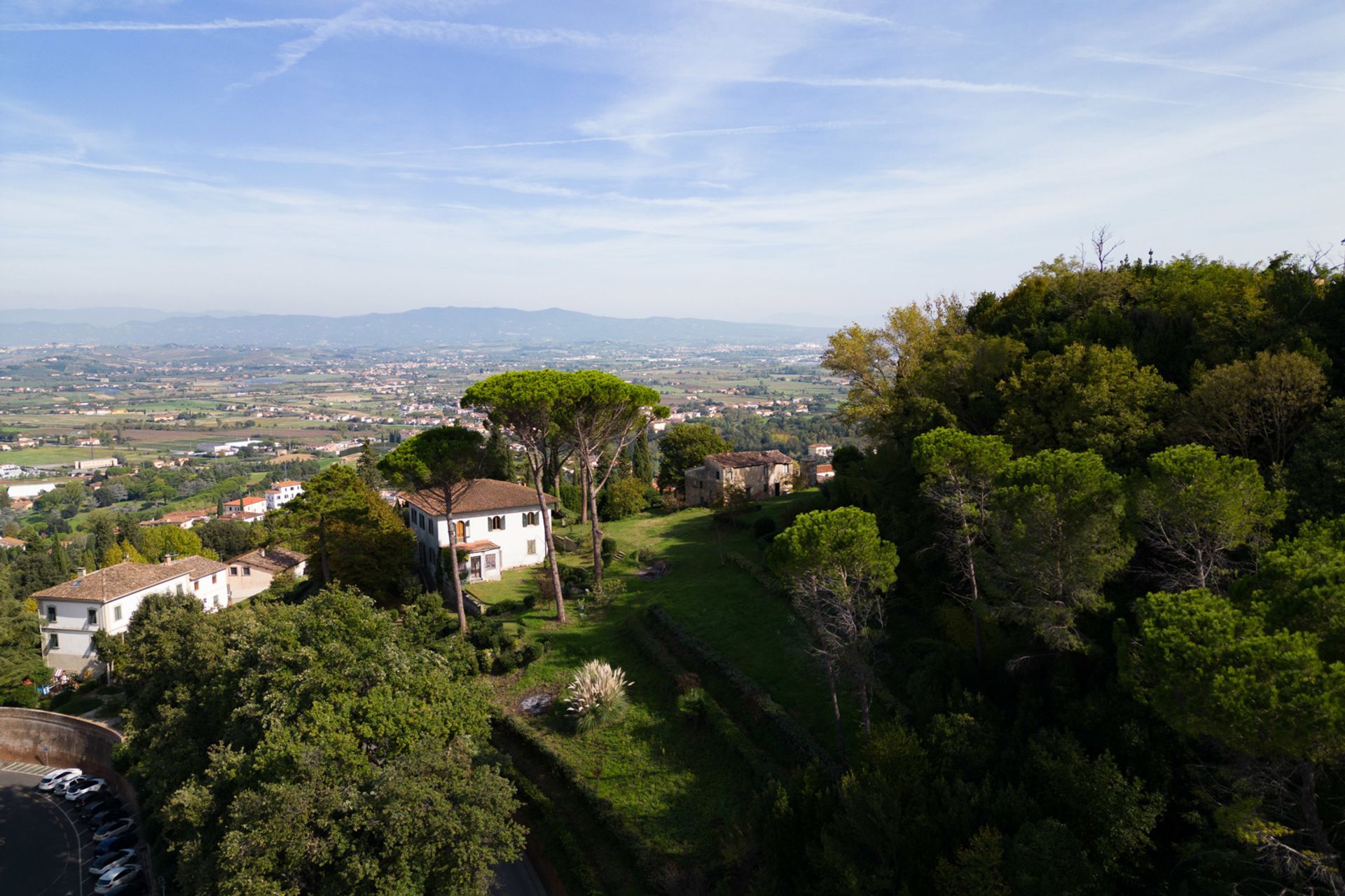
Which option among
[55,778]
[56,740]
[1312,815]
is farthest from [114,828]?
[1312,815]

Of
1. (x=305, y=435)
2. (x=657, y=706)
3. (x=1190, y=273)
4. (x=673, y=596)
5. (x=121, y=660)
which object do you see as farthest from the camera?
(x=305, y=435)

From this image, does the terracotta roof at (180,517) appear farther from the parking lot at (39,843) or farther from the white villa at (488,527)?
the white villa at (488,527)

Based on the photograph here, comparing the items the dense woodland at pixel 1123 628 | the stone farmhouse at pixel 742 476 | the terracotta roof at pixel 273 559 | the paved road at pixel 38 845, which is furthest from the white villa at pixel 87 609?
the dense woodland at pixel 1123 628

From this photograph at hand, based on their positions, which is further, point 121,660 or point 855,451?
point 855,451

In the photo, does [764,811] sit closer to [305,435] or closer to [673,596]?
[673,596]

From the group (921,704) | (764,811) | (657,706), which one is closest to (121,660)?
(657,706)
